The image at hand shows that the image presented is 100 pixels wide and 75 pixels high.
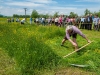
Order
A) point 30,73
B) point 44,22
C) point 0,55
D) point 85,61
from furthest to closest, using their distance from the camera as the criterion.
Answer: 1. point 44,22
2. point 0,55
3. point 85,61
4. point 30,73

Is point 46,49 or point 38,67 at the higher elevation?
point 46,49

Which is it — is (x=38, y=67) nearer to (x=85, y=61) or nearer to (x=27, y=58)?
(x=27, y=58)

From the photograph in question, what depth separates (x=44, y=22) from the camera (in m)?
28.2

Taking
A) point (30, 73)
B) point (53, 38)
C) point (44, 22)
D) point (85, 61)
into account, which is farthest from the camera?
point (44, 22)

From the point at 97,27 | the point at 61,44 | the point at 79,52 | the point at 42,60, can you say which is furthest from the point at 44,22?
the point at 42,60

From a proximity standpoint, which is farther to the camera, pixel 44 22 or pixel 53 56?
pixel 44 22

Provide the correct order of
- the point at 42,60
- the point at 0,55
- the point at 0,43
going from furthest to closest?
the point at 0,43
the point at 0,55
the point at 42,60

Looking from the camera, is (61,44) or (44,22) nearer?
(61,44)

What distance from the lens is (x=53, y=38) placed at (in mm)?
12125

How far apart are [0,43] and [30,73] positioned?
4.38 m

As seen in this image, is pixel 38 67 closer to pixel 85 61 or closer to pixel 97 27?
pixel 85 61

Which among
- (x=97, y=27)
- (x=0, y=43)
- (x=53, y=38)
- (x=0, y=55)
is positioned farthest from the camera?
(x=97, y=27)

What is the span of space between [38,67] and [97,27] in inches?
542

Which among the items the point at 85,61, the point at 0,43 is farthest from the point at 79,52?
the point at 0,43
